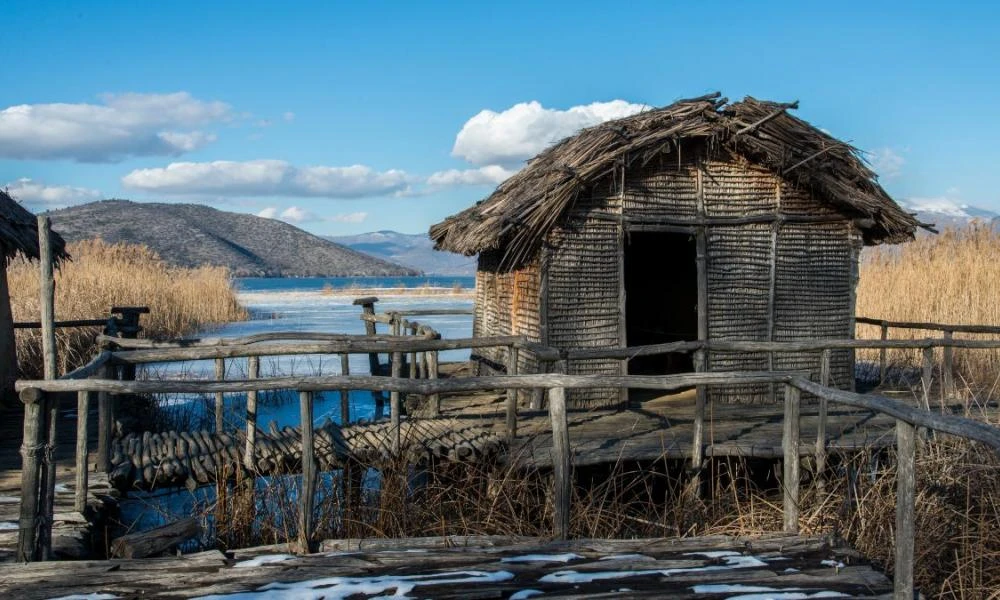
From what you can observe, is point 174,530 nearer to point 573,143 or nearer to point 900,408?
point 900,408

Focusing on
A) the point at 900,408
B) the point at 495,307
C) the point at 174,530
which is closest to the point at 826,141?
the point at 495,307

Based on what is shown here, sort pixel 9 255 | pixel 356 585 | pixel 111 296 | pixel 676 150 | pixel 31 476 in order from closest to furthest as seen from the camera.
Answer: pixel 356 585, pixel 31 476, pixel 676 150, pixel 9 255, pixel 111 296

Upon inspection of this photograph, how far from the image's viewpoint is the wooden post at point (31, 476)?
4.46m

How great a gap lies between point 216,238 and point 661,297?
77981mm

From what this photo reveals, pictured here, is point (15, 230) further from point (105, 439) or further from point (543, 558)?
point (543, 558)

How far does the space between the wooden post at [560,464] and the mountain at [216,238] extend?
231ft

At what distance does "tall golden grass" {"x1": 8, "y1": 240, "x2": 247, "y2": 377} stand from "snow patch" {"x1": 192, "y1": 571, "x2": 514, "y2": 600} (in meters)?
9.81

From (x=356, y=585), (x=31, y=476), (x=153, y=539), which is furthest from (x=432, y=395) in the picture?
(x=356, y=585)

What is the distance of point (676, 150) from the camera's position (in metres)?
9.84

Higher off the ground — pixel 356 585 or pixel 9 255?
pixel 9 255

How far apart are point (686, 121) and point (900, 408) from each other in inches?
252

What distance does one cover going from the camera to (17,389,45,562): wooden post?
446cm


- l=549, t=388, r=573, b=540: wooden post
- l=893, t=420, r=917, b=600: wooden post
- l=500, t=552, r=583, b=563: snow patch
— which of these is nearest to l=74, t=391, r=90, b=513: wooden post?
l=500, t=552, r=583, b=563: snow patch

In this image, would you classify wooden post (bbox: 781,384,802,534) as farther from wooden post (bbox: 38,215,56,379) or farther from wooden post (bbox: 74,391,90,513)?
wooden post (bbox: 38,215,56,379)
